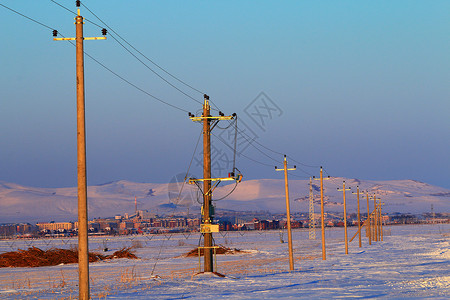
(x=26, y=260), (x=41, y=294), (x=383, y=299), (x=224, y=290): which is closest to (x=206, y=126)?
(x=224, y=290)

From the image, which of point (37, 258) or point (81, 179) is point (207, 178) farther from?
point (37, 258)

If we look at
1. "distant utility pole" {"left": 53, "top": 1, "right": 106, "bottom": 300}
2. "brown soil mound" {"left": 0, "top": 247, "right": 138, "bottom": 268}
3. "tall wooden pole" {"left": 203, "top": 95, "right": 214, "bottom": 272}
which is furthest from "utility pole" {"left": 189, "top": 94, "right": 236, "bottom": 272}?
"brown soil mound" {"left": 0, "top": 247, "right": 138, "bottom": 268}

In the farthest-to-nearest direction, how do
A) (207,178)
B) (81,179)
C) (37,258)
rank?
1. (37,258)
2. (207,178)
3. (81,179)

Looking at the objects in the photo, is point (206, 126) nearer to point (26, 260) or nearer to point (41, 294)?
point (41, 294)

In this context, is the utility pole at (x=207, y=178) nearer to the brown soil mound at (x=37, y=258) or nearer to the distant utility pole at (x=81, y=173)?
the distant utility pole at (x=81, y=173)

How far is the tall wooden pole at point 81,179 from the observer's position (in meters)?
22.7

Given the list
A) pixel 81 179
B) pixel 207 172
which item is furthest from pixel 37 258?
pixel 81 179

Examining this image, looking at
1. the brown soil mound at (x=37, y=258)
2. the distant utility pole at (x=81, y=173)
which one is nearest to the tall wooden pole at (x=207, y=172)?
the distant utility pole at (x=81, y=173)

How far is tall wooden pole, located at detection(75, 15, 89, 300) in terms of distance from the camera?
2266 cm

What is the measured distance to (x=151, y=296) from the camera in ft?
97.4

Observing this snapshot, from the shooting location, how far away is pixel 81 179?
22719mm

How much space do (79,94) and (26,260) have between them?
51513 mm

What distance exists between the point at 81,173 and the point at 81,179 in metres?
Result: 0.20

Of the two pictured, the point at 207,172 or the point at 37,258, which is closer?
the point at 207,172
